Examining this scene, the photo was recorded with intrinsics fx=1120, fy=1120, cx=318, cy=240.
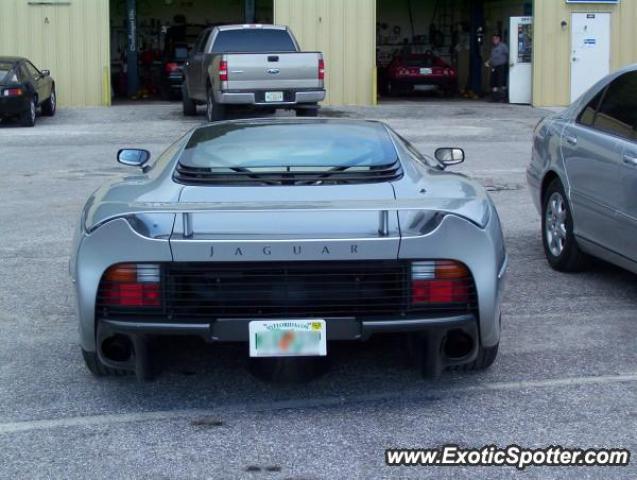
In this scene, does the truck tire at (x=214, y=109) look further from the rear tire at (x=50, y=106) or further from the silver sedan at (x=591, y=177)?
the silver sedan at (x=591, y=177)

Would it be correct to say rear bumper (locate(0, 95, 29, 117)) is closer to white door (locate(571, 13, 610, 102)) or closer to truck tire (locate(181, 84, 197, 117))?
truck tire (locate(181, 84, 197, 117))

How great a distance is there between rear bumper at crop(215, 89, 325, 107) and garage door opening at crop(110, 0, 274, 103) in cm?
962

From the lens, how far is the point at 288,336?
198 inches

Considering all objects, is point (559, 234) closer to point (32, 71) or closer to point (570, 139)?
point (570, 139)

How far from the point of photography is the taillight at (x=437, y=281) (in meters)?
5.08

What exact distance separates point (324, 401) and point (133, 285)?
1103 millimetres

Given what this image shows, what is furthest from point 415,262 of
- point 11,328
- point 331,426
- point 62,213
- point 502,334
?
point 62,213

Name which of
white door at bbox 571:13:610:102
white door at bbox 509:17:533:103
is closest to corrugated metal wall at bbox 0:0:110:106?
white door at bbox 509:17:533:103

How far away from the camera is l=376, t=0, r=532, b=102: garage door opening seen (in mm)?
30391

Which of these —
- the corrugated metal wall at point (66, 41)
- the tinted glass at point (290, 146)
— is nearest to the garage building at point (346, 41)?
the corrugated metal wall at point (66, 41)

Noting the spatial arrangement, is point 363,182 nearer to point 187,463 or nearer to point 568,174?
point 187,463

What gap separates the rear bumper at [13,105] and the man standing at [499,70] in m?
12.0

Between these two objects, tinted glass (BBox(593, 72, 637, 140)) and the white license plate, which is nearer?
tinted glass (BBox(593, 72, 637, 140))

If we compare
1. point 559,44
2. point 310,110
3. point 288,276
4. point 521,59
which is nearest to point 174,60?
point 521,59
